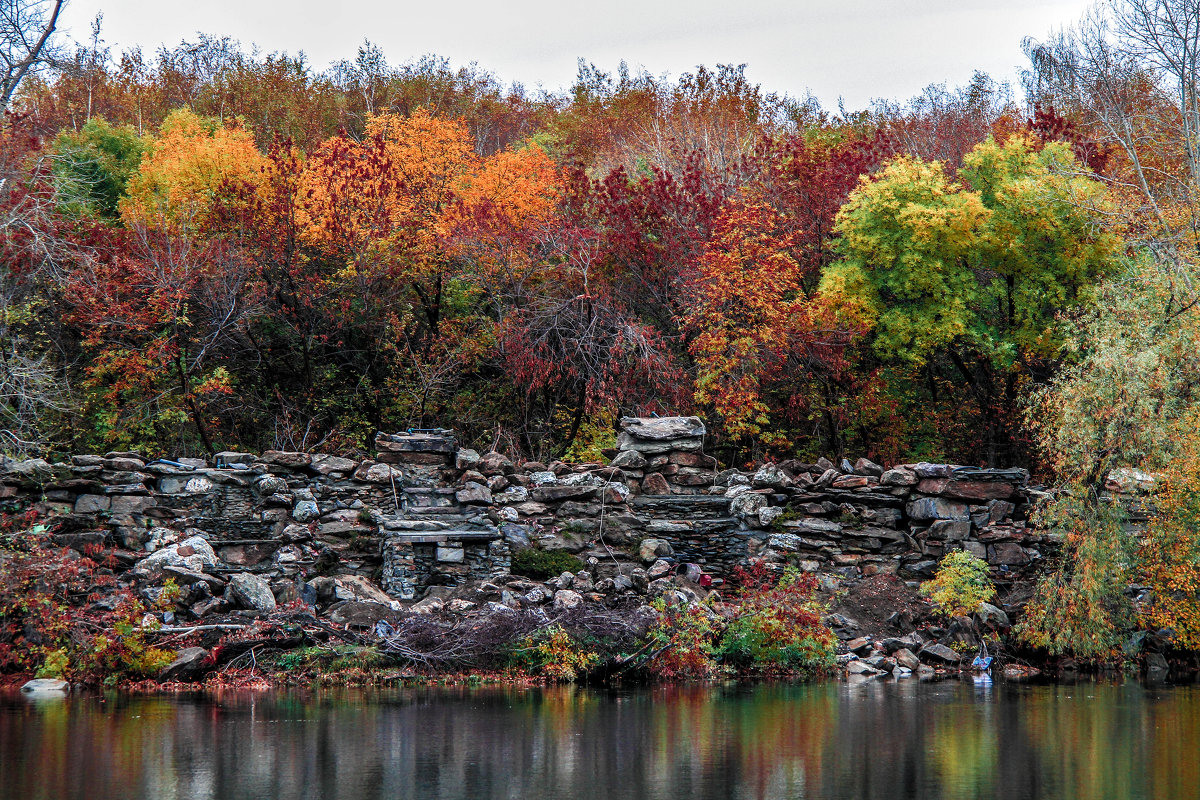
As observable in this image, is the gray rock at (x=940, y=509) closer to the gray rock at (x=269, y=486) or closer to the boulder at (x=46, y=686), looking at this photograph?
the gray rock at (x=269, y=486)

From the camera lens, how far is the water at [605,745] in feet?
21.9

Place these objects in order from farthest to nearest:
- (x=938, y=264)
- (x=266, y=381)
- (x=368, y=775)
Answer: (x=266, y=381) → (x=938, y=264) → (x=368, y=775)

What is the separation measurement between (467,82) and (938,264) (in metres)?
25.3

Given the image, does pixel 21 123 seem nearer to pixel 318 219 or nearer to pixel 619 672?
pixel 318 219

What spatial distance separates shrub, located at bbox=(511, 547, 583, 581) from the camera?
15.0m

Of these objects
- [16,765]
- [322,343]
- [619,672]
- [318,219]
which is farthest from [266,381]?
[16,765]

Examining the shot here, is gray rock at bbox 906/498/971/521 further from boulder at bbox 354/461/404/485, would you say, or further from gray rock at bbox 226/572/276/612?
gray rock at bbox 226/572/276/612

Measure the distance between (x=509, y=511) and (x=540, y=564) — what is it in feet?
3.13

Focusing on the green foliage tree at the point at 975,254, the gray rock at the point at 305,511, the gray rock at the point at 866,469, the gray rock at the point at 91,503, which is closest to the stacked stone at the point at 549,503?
the gray rock at the point at 305,511

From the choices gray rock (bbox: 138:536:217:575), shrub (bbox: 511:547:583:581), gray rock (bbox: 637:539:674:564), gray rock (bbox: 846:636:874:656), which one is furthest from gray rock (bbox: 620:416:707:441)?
gray rock (bbox: 138:536:217:575)

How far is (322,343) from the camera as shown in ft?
80.2

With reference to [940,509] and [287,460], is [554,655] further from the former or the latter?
[940,509]

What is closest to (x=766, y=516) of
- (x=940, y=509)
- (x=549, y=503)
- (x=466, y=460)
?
(x=940, y=509)

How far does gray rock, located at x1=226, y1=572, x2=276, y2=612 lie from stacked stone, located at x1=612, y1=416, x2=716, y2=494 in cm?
550
